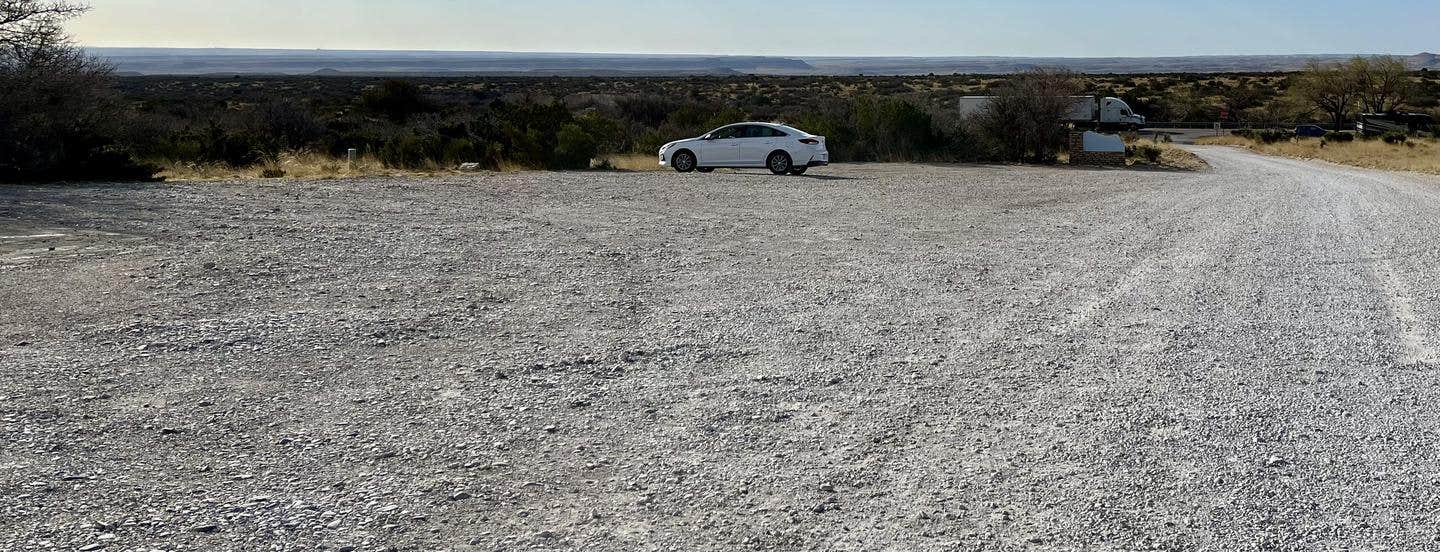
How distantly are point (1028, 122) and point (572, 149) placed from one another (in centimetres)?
1512

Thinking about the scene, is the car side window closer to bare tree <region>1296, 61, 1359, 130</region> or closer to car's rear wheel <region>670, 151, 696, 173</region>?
car's rear wheel <region>670, 151, 696, 173</region>

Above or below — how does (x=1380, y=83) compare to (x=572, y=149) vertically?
above

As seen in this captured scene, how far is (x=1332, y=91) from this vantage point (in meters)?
86.2

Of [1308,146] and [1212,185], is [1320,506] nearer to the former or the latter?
[1212,185]

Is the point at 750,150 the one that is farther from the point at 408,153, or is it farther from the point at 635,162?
the point at 408,153

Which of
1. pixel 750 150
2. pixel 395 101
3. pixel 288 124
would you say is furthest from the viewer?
pixel 395 101

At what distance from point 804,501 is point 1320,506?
2.12 meters

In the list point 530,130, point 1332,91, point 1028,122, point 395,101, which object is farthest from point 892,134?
point 1332,91

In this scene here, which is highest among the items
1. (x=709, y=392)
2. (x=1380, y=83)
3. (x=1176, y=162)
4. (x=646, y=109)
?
(x=1380, y=83)

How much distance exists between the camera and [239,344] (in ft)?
27.8

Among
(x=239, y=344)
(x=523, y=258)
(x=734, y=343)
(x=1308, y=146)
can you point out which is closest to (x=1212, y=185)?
(x=523, y=258)

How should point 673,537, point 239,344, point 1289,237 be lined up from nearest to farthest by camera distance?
point 673,537 < point 239,344 < point 1289,237

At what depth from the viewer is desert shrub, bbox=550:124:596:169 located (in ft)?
102

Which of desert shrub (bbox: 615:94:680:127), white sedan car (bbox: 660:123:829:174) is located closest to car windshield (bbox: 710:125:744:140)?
white sedan car (bbox: 660:123:829:174)
